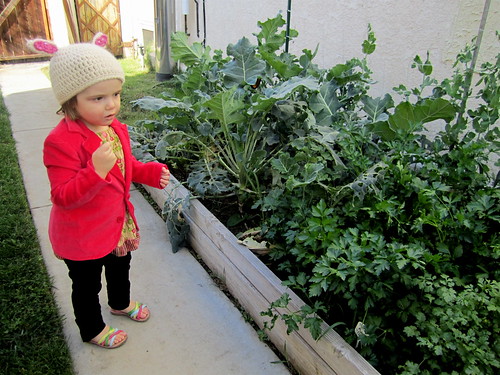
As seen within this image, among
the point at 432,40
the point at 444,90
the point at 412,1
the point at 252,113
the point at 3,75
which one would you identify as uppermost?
the point at 412,1

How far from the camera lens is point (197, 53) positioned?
3.13m

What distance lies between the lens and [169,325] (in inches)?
87.3

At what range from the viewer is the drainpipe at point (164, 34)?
22.5ft

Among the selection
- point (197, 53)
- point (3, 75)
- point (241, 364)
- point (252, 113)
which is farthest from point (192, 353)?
point (3, 75)

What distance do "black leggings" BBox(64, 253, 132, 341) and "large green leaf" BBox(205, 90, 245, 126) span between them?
94 cm

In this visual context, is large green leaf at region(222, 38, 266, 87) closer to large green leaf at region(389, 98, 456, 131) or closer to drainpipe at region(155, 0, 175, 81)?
large green leaf at region(389, 98, 456, 131)

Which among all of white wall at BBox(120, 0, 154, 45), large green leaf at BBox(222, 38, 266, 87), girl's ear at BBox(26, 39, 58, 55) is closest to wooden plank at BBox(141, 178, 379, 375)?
large green leaf at BBox(222, 38, 266, 87)

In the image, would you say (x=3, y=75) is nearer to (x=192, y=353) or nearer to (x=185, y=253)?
(x=185, y=253)

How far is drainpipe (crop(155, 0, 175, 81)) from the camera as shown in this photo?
686cm

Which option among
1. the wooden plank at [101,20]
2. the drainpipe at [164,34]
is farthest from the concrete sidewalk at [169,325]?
the wooden plank at [101,20]

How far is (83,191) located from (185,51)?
74.0 inches

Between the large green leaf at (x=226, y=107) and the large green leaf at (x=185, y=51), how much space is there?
0.79 m

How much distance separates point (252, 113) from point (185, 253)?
106cm

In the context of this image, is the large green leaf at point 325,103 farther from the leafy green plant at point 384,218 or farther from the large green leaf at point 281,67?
the large green leaf at point 281,67
